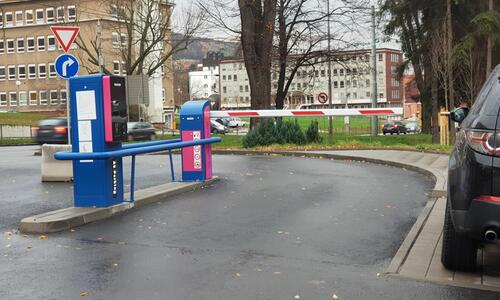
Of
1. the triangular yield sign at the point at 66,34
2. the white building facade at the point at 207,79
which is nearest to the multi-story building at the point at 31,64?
the triangular yield sign at the point at 66,34

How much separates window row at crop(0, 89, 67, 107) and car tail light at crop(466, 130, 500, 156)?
84.8 metres

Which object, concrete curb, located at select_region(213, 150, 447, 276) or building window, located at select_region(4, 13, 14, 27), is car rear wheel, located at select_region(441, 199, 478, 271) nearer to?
concrete curb, located at select_region(213, 150, 447, 276)

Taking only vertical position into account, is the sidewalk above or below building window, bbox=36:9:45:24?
below

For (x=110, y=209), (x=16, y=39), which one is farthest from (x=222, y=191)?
(x=16, y=39)

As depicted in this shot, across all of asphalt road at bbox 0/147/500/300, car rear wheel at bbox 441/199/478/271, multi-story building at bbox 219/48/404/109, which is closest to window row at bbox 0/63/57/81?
multi-story building at bbox 219/48/404/109

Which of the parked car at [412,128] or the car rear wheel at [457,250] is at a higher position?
the car rear wheel at [457,250]

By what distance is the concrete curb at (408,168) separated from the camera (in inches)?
231

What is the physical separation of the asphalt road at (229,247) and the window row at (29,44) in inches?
3177

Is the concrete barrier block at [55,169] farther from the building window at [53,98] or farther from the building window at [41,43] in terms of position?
the building window at [41,43]

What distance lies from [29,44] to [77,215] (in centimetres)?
8702

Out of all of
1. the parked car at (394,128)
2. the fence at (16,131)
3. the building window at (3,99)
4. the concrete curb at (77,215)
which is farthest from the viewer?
the building window at (3,99)

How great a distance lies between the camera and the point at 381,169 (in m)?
14.6

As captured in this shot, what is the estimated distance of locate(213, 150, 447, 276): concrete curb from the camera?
5.87 metres

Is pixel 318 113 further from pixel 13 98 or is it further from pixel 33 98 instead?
pixel 13 98
